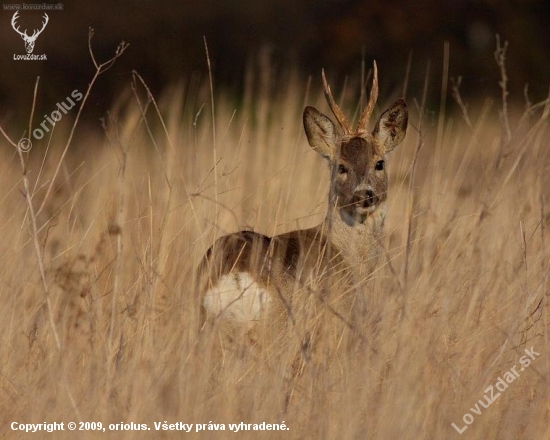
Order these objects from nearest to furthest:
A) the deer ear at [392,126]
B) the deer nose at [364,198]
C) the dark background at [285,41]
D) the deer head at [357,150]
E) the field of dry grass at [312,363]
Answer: the field of dry grass at [312,363], the deer nose at [364,198], the deer head at [357,150], the deer ear at [392,126], the dark background at [285,41]

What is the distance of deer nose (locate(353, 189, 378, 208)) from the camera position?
5.53 metres

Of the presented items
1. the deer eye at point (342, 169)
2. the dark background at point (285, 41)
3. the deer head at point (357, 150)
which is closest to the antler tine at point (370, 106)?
the deer head at point (357, 150)

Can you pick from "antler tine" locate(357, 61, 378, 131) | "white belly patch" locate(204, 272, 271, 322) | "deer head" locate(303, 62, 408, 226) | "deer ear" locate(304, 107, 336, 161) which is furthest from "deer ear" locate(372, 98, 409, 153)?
"white belly patch" locate(204, 272, 271, 322)

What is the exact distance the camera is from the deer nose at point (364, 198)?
5.53 meters

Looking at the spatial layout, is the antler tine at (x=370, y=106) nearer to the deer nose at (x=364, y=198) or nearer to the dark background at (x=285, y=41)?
the deer nose at (x=364, y=198)

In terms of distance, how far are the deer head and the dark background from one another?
25.5 feet

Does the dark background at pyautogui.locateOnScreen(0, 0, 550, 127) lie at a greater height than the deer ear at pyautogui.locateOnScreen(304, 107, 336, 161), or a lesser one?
greater

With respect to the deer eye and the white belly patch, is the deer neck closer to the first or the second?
the deer eye

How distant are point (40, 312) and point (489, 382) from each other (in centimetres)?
190

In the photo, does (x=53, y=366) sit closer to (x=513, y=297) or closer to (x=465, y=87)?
(x=513, y=297)

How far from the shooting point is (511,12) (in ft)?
52.2

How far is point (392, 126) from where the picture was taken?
602cm

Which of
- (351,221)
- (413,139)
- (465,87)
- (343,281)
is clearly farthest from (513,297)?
(465,87)

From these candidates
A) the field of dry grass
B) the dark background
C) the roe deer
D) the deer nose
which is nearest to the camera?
the field of dry grass
